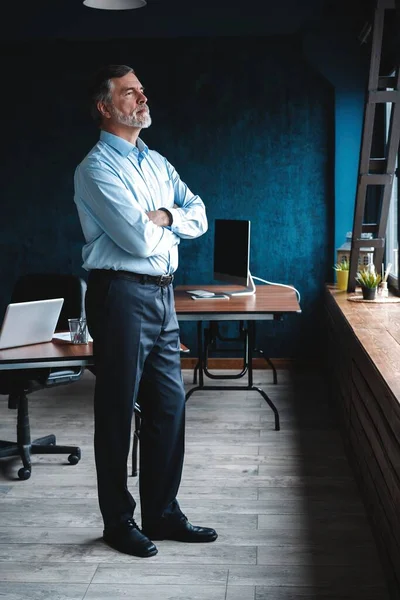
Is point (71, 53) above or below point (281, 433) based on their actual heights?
above

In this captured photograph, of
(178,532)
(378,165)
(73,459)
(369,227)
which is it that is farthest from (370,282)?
(178,532)

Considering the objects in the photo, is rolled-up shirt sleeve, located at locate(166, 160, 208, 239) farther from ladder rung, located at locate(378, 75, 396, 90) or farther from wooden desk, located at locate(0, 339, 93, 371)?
ladder rung, located at locate(378, 75, 396, 90)

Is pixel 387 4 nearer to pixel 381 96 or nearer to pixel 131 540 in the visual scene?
pixel 381 96

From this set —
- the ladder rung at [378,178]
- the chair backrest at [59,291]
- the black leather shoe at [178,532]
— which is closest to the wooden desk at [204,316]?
the chair backrest at [59,291]

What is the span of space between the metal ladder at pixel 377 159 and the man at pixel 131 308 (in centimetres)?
252

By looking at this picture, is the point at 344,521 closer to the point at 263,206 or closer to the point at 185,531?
the point at 185,531

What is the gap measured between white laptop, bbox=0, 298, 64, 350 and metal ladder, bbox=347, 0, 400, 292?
2.59m

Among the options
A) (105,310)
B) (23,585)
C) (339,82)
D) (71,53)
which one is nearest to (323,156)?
(339,82)

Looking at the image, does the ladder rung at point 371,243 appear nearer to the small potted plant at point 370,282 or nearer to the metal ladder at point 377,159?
the metal ladder at point 377,159

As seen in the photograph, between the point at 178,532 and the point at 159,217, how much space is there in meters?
1.31

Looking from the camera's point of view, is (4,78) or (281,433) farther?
(4,78)

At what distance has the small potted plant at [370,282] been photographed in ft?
18.1

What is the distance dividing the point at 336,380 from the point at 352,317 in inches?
27.4

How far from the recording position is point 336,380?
5418mm
